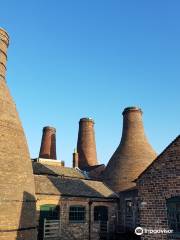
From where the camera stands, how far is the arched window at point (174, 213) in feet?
36.0

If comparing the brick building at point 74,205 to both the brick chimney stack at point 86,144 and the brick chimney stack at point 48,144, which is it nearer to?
the brick chimney stack at point 86,144

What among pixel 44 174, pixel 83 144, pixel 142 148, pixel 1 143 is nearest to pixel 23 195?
pixel 1 143

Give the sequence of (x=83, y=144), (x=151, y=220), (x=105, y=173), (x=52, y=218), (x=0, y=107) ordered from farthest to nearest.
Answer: (x=83, y=144) < (x=105, y=173) < (x=52, y=218) < (x=0, y=107) < (x=151, y=220)

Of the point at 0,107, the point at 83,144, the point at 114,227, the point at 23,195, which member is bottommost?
the point at 114,227

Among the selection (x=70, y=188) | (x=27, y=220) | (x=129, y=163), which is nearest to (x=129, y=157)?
(x=129, y=163)

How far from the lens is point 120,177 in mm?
26172

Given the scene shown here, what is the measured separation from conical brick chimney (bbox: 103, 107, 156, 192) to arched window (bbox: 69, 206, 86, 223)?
5.41 meters

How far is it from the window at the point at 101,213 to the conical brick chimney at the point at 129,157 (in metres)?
3.04

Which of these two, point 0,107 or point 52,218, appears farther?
point 52,218

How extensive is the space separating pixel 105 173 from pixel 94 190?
4111mm

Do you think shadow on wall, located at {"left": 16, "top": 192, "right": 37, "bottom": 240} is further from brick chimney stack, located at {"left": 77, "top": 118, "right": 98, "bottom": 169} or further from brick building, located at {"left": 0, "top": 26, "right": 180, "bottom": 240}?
brick chimney stack, located at {"left": 77, "top": 118, "right": 98, "bottom": 169}

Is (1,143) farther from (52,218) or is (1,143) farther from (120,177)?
(120,177)

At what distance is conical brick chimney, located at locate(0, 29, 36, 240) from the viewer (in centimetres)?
1309

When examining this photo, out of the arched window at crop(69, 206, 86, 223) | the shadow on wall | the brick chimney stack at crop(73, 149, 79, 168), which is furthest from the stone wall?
the brick chimney stack at crop(73, 149, 79, 168)
